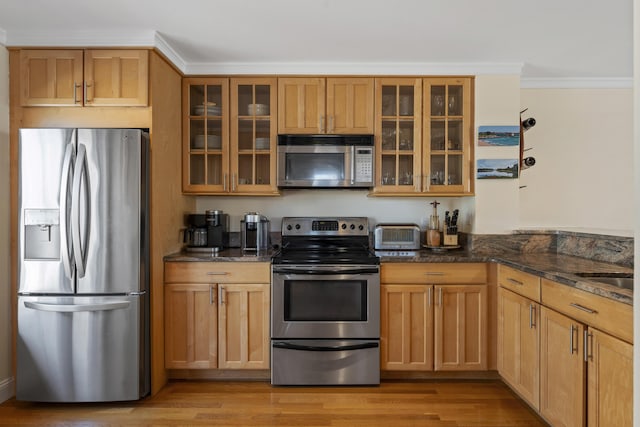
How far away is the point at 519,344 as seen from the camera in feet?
8.20

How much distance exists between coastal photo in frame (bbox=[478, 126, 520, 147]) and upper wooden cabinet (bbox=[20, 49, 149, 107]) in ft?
7.88

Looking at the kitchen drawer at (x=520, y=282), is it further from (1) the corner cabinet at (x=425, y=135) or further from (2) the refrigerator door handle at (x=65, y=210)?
(2) the refrigerator door handle at (x=65, y=210)

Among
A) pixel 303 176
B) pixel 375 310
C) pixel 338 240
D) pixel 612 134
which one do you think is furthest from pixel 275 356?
pixel 612 134

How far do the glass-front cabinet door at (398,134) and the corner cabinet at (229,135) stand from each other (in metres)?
Answer: 0.82

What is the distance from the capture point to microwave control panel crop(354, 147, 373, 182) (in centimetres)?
318

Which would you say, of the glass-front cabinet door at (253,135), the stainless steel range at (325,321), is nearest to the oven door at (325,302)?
the stainless steel range at (325,321)

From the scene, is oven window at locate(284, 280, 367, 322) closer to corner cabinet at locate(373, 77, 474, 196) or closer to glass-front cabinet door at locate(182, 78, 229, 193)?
corner cabinet at locate(373, 77, 474, 196)

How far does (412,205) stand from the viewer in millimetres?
3537

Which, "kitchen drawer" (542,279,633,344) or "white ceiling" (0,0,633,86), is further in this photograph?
"white ceiling" (0,0,633,86)

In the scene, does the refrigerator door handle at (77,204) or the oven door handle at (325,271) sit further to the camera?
the oven door handle at (325,271)

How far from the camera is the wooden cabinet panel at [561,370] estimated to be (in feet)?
6.21

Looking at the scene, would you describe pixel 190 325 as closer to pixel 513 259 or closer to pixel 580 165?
pixel 513 259

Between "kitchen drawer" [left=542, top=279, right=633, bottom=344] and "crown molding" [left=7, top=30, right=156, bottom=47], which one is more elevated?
"crown molding" [left=7, top=30, right=156, bottom=47]

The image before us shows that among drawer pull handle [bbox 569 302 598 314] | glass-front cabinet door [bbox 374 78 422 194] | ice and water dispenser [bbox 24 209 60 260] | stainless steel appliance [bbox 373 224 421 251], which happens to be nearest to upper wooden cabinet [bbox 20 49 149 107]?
ice and water dispenser [bbox 24 209 60 260]
